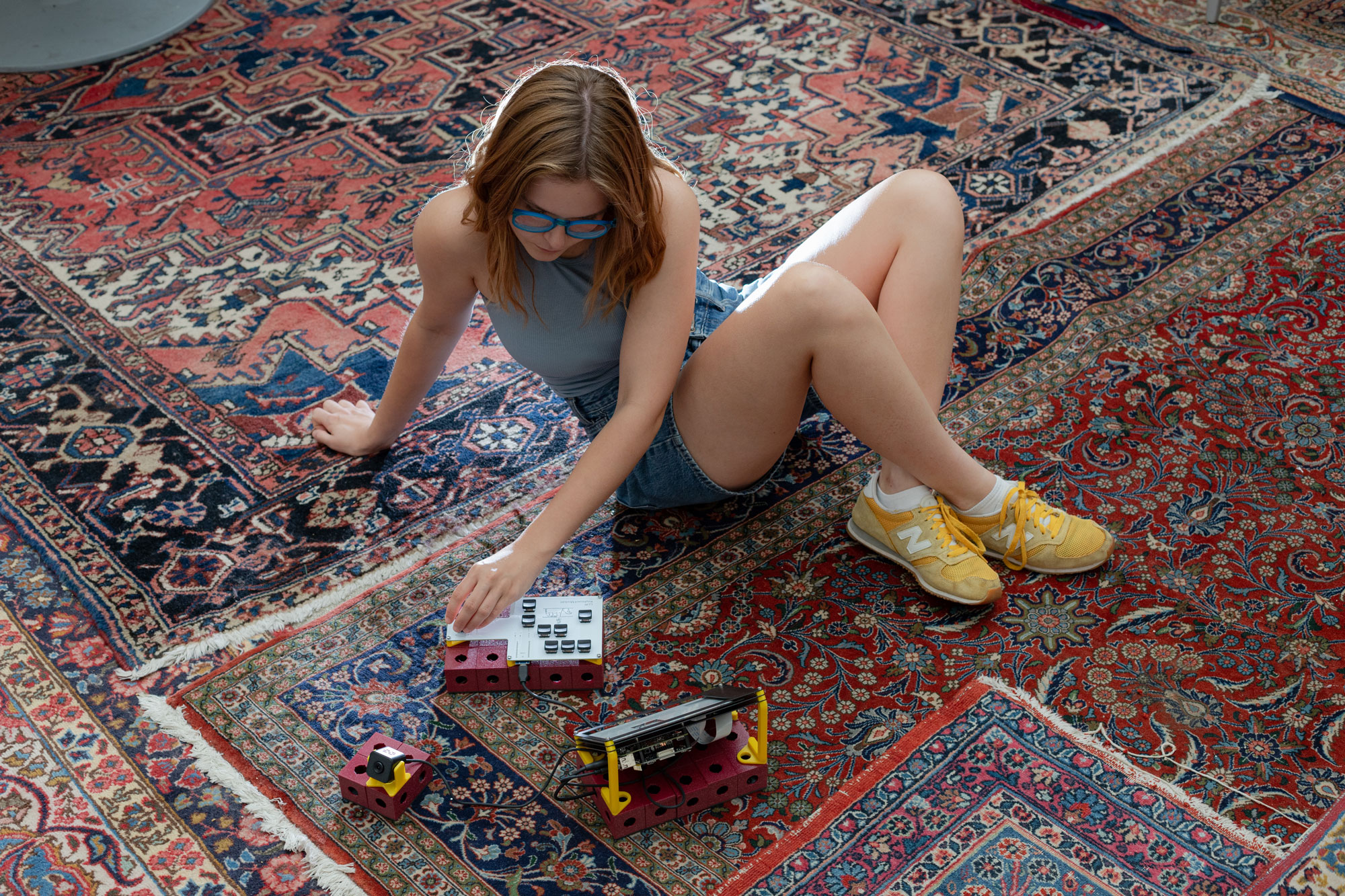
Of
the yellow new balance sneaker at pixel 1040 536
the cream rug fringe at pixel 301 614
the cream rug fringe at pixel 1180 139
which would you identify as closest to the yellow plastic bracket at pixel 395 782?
the cream rug fringe at pixel 301 614

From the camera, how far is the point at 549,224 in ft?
4.62

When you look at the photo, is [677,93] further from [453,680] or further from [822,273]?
[453,680]

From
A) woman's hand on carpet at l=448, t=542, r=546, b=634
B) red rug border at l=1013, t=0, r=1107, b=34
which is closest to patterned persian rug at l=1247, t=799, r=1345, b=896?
woman's hand on carpet at l=448, t=542, r=546, b=634

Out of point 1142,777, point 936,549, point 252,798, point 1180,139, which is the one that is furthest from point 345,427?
point 1180,139

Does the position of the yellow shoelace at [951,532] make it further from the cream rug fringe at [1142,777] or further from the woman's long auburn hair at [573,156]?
the woman's long auburn hair at [573,156]

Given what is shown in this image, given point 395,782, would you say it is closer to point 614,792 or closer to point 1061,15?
point 614,792

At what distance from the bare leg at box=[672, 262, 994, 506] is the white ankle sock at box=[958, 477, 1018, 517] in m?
0.01

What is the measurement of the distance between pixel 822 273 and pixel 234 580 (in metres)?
1.04

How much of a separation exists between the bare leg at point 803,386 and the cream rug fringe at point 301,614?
0.47m

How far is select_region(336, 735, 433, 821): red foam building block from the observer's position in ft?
4.88

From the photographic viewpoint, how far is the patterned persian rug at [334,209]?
195 centimetres

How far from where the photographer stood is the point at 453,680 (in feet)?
5.38

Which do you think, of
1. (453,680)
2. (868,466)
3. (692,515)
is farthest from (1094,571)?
(453,680)

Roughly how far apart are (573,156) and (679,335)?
34cm
